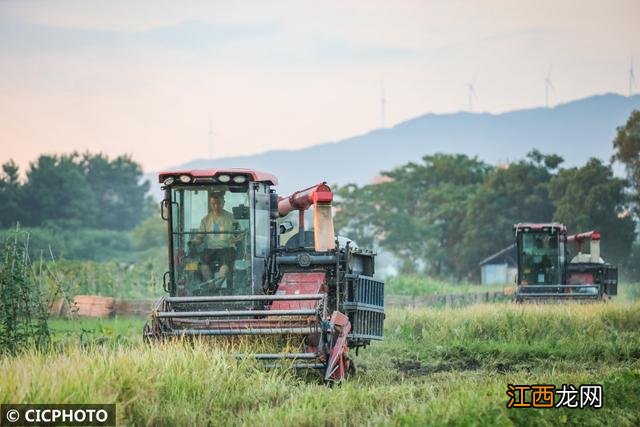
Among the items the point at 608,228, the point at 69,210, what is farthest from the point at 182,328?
the point at 69,210

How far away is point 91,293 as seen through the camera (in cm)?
3869

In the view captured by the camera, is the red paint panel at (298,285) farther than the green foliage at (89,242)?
No

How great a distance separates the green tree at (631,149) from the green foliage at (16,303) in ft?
173

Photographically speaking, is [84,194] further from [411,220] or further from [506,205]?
[506,205]

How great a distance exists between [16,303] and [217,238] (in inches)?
130

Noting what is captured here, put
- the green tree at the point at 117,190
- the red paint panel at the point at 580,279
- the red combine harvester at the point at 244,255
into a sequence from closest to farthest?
the red combine harvester at the point at 244,255 < the red paint panel at the point at 580,279 < the green tree at the point at 117,190

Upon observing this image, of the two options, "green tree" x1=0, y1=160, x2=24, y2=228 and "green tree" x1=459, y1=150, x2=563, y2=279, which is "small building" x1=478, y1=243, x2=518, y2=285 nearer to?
"green tree" x1=459, y1=150, x2=563, y2=279

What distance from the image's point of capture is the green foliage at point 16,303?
1612cm

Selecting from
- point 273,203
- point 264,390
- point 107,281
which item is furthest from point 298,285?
point 107,281

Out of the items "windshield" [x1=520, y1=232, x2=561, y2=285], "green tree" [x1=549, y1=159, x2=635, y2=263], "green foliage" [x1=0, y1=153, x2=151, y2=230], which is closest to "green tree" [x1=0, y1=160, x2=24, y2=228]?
"green foliage" [x1=0, y1=153, x2=151, y2=230]

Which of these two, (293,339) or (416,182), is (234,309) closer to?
(293,339)

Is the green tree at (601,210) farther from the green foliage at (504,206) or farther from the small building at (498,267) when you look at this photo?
the small building at (498,267)

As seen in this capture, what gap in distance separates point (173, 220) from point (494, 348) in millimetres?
7456

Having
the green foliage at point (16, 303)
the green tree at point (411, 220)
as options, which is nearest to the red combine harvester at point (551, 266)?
the green foliage at point (16, 303)
